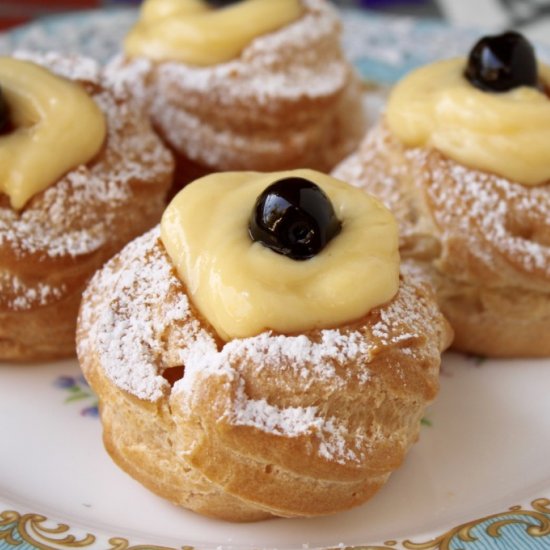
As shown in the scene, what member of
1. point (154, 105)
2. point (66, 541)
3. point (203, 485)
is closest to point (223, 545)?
point (203, 485)

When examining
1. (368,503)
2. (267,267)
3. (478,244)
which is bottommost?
(368,503)

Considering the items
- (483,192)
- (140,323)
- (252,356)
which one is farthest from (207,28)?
(252,356)

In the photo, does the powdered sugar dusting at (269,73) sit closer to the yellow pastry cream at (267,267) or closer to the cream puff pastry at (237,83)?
the cream puff pastry at (237,83)

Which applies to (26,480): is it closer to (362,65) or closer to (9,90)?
(9,90)

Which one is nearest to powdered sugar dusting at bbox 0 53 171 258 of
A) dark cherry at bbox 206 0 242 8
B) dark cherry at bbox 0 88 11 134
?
dark cherry at bbox 0 88 11 134

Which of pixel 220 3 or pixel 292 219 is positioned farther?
pixel 220 3

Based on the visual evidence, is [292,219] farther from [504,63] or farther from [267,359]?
[504,63]
